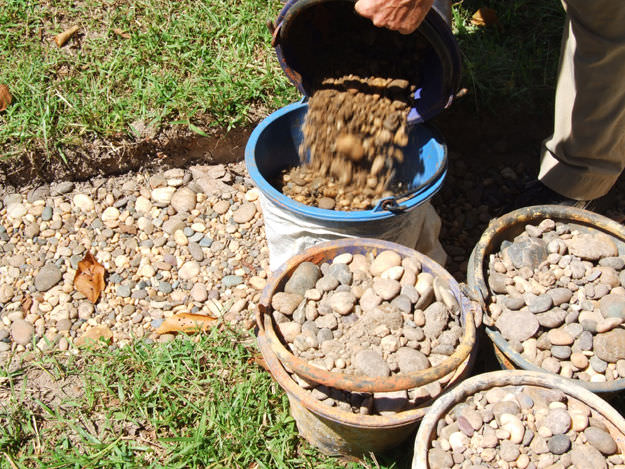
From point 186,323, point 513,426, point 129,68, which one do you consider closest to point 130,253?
point 186,323

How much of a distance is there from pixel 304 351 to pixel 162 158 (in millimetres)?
1407

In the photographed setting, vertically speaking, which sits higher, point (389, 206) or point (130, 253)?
point (389, 206)

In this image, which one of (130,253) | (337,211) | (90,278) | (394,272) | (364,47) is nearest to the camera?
(394,272)

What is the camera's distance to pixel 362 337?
1618 millimetres

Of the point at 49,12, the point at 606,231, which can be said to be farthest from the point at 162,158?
the point at 606,231

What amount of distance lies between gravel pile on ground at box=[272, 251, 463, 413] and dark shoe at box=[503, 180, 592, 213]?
898 millimetres

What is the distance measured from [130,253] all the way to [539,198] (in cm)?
173

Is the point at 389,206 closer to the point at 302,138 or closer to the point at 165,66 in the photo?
the point at 302,138

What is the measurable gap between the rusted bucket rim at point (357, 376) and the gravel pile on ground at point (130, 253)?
489 millimetres

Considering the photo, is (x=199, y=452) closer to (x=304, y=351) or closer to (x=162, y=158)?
(x=304, y=351)

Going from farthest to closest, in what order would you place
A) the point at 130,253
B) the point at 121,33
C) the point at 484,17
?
the point at 484,17 → the point at 121,33 → the point at 130,253

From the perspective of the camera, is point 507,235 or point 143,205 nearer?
point 507,235

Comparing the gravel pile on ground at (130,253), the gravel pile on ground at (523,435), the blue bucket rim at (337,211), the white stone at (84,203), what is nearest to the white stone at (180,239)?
the gravel pile on ground at (130,253)

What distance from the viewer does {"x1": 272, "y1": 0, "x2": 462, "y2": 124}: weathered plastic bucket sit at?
1757mm
